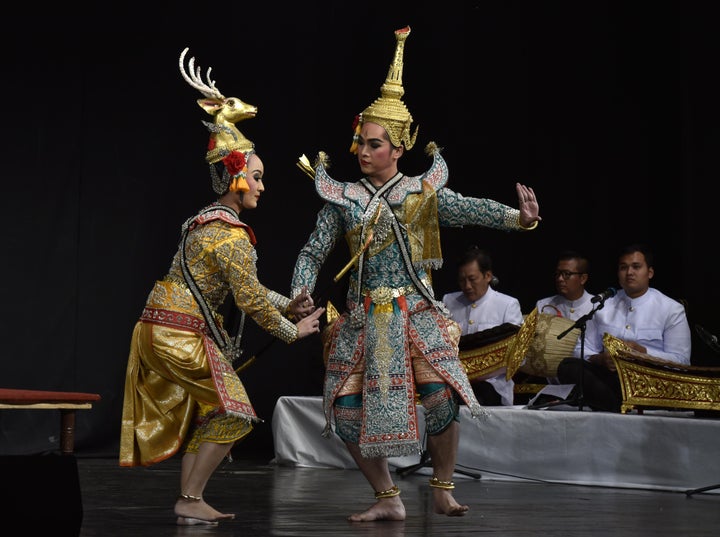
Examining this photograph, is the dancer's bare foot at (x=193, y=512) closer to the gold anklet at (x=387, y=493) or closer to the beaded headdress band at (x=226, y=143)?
the gold anklet at (x=387, y=493)

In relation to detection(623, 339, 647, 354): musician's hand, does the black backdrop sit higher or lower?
higher

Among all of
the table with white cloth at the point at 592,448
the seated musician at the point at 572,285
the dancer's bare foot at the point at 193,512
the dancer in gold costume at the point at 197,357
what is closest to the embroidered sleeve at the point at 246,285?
the dancer in gold costume at the point at 197,357

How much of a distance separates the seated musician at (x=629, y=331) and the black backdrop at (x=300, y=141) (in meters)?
0.25

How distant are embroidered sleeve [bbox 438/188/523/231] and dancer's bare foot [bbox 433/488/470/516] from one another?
38.3 inches

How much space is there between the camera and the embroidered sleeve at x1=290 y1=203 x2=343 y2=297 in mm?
4496

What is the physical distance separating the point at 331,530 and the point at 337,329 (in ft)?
2.55

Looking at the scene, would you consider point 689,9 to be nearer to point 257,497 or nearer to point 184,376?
point 257,497

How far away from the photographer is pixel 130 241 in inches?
294

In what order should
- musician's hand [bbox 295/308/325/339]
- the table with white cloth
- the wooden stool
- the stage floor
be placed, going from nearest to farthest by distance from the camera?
the stage floor → musician's hand [bbox 295/308/325/339] → the table with white cloth → the wooden stool

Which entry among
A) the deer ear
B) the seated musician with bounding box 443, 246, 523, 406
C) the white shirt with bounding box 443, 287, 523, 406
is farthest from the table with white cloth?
the deer ear

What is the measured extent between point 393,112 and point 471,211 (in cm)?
47

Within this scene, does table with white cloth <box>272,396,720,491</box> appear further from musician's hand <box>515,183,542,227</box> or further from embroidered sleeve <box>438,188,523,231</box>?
musician's hand <box>515,183,542,227</box>

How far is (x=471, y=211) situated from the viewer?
4.53m

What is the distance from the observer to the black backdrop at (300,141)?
7180mm
